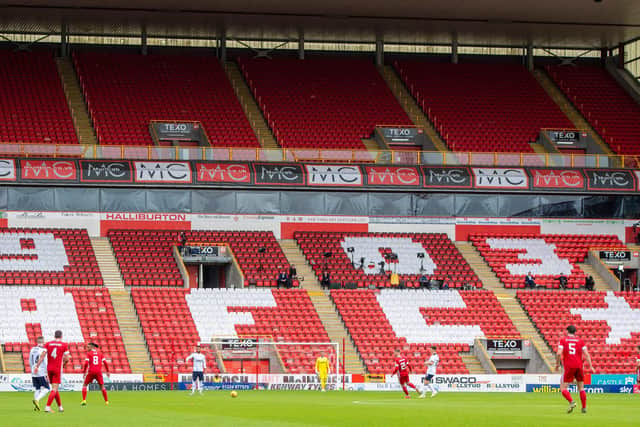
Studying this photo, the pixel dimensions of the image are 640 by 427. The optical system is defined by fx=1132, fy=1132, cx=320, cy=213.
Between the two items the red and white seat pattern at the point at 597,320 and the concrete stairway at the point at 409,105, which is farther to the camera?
the concrete stairway at the point at 409,105

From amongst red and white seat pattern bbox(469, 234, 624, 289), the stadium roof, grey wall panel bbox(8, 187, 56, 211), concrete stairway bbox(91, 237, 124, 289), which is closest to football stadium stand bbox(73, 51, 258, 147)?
the stadium roof

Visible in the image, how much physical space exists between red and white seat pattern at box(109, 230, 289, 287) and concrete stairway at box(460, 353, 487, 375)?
986 cm

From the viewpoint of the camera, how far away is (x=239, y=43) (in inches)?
2697

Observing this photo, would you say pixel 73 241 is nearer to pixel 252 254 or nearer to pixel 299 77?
pixel 252 254

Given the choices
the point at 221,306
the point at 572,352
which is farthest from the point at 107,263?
the point at 572,352

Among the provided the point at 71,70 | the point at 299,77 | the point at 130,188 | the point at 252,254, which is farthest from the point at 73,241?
the point at 299,77

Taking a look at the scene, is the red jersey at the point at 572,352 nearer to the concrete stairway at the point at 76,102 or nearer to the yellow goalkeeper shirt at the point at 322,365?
the yellow goalkeeper shirt at the point at 322,365

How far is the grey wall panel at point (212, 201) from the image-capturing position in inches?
2260

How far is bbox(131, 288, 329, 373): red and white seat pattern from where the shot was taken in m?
47.2

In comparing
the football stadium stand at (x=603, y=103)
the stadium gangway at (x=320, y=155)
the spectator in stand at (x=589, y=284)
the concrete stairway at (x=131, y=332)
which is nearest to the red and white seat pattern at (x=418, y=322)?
the spectator in stand at (x=589, y=284)

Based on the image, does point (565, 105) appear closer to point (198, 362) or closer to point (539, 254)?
point (539, 254)

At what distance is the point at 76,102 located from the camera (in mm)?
60469

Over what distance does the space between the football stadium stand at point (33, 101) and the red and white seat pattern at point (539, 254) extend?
22.2 meters

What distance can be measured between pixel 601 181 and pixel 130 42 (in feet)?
92.8
